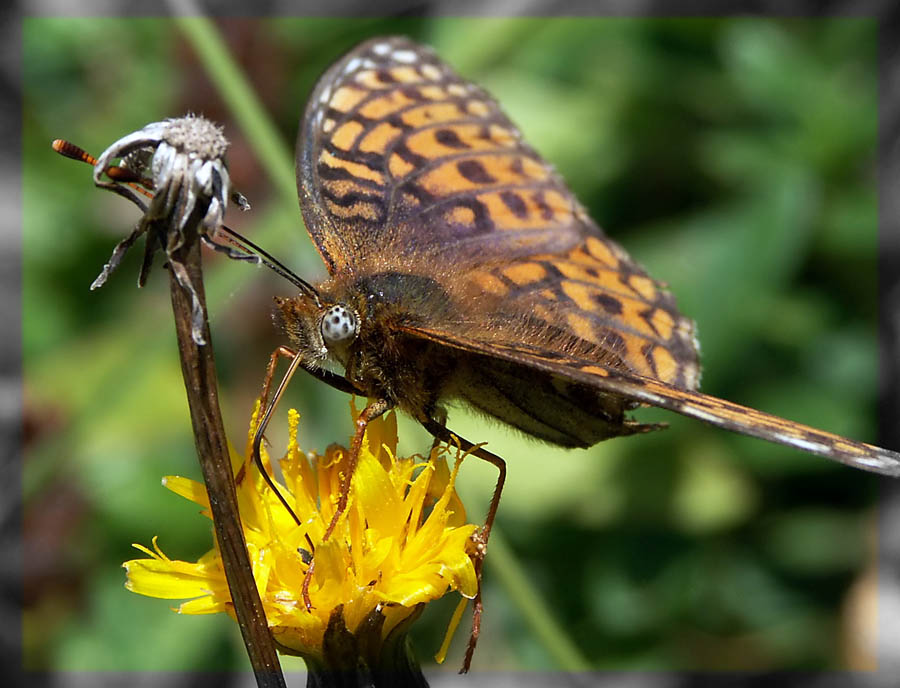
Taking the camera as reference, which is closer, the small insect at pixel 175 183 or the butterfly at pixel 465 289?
the small insect at pixel 175 183

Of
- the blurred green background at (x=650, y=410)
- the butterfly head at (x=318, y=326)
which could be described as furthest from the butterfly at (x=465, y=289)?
the blurred green background at (x=650, y=410)

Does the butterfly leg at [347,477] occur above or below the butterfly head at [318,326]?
below

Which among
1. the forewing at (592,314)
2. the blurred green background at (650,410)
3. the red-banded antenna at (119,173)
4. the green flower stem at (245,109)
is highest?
the red-banded antenna at (119,173)

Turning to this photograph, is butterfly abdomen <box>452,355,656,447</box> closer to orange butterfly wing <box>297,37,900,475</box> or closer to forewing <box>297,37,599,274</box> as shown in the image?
orange butterfly wing <box>297,37,900,475</box>

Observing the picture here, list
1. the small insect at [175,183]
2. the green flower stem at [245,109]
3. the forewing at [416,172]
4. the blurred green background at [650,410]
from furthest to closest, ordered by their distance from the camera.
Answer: the blurred green background at [650,410], the green flower stem at [245,109], the forewing at [416,172], the small insect at [175,183]

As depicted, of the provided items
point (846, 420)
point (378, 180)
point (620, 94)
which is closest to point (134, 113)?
point (620, 94)

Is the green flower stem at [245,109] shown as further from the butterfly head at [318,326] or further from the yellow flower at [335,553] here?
the yellow flower at [335,553]

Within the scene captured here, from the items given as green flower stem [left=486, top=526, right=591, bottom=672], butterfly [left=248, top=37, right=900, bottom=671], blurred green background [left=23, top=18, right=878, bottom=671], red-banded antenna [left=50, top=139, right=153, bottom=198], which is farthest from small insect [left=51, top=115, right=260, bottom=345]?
blurred green background [left=23, top=18, right=878, bottom=671]
